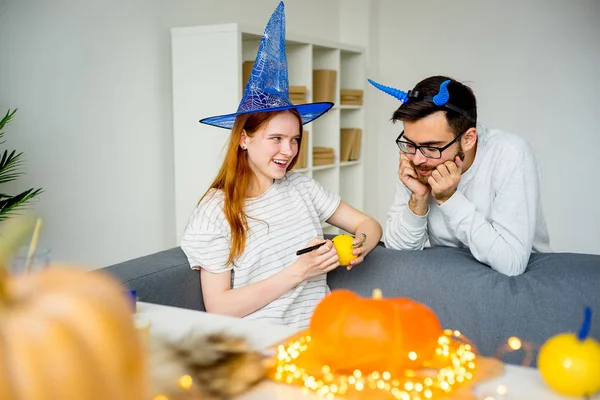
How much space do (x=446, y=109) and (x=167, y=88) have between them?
1744 mm

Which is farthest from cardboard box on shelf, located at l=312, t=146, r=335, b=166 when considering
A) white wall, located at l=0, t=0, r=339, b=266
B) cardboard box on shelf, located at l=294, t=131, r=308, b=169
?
white wall, located at l=0, t=0, r=339, b=266

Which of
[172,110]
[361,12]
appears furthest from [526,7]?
[172,110]

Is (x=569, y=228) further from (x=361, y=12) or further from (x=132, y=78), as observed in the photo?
(x=132, y=78)

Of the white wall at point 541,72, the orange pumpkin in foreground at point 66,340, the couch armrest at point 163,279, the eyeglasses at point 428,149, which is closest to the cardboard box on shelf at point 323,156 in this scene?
the white wall at point 541,72

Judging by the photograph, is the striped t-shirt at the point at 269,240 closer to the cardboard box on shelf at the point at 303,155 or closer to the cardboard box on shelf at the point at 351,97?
the cardboard box on shelf at the point at 303,155

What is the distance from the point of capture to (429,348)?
1.02m

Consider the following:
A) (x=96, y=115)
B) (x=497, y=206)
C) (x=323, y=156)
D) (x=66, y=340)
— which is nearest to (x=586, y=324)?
(x=66, y=340)

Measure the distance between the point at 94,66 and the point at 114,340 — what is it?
2.62 meters

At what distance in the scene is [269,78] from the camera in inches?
83.8

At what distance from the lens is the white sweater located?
80.6 inches

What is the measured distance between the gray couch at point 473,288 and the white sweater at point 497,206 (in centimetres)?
6

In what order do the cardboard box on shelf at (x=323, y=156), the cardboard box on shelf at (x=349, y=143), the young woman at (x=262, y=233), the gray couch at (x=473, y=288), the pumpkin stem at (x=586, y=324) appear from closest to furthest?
the pumpkin stem at (x=586, y=324) → the gray couch at (x=473, y=288) → the young woman at (x=262, y=233) → the cardboard box on shelf at (x=323, y=156) → the cardboard box on shelf at (x=349, y=143)

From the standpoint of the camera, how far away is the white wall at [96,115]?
2.71 metres

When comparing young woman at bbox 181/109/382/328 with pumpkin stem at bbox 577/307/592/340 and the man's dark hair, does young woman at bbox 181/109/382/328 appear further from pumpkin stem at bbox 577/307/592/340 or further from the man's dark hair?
pumpkin stem at bbox 577/307/592/340
